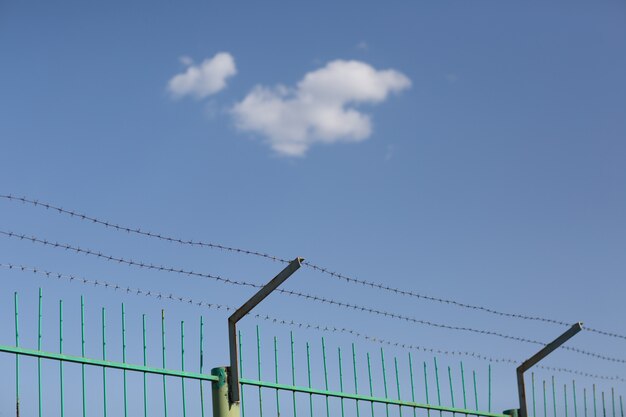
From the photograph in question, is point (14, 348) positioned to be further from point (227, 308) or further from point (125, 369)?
point (227, 308)

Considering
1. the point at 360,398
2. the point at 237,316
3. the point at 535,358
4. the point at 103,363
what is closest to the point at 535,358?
the point at 535,358

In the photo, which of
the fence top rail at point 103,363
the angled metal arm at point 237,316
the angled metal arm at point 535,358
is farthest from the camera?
the angled metal arm at point 535,358

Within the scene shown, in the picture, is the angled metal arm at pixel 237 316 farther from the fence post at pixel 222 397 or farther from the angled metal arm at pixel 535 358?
the angled metal arm at pixel 535 358

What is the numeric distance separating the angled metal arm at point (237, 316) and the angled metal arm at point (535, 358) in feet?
14.2

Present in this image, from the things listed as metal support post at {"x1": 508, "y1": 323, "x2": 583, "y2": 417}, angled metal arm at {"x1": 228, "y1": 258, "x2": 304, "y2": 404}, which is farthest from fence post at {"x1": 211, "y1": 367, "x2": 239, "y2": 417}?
metal support post at {"x1": 508, "y1": 323, "x2": 583, "y2": 417}

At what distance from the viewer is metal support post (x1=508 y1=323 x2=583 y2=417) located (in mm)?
12016

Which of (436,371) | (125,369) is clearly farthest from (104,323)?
(436,371)

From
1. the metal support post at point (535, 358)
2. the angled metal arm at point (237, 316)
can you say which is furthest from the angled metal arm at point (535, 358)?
the angled metal arm at point (237, 316)

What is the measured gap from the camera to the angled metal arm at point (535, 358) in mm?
12016

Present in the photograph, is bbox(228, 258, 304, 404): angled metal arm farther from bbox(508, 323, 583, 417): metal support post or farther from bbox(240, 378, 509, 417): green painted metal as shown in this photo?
bbox(508, 323, 583, 417): metal support post

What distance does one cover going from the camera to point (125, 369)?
8258mm

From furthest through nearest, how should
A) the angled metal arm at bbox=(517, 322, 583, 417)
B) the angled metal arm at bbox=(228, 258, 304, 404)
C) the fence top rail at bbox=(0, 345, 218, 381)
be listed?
the angled metal arm at bbox=(517, 322, 583, 417), the angled metal arm at bbox=(228, 258, 304, 404), the fence top rail at bbox=(0, 345, 218, 381)

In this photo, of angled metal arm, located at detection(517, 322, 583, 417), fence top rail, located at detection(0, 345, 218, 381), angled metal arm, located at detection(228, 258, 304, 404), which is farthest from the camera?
angled metal arm, located at detection(517, 322, 583, 417)

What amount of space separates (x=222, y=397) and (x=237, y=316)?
2.26 ft
